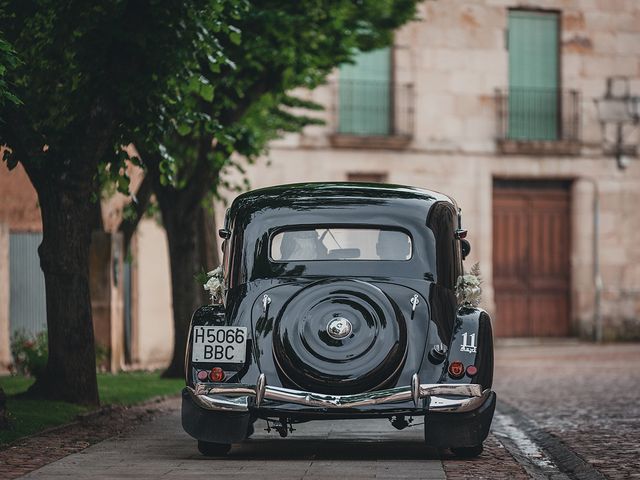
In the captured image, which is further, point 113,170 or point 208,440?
point 113,170

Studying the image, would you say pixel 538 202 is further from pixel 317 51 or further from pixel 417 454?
pixel 417 454

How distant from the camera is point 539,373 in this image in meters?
24.0

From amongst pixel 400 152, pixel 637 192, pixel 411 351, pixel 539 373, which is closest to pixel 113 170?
pixel 411 351

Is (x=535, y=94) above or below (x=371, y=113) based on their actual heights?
above

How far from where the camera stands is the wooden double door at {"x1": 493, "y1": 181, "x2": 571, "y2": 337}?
114 feet

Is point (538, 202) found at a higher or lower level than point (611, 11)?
lower

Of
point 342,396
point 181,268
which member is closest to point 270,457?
point 342,396

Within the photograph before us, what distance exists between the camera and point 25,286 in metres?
24.4

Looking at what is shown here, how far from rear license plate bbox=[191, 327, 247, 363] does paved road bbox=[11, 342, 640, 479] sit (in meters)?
0.73

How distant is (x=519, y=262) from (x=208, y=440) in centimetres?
2456

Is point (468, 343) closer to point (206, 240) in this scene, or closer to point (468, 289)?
point (468, 289)

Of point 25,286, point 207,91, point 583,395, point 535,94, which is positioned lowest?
point 583,395

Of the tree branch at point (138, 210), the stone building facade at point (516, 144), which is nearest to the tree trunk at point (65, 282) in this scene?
the tree branch at point (138, 210)

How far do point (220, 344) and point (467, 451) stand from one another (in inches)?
77.9
